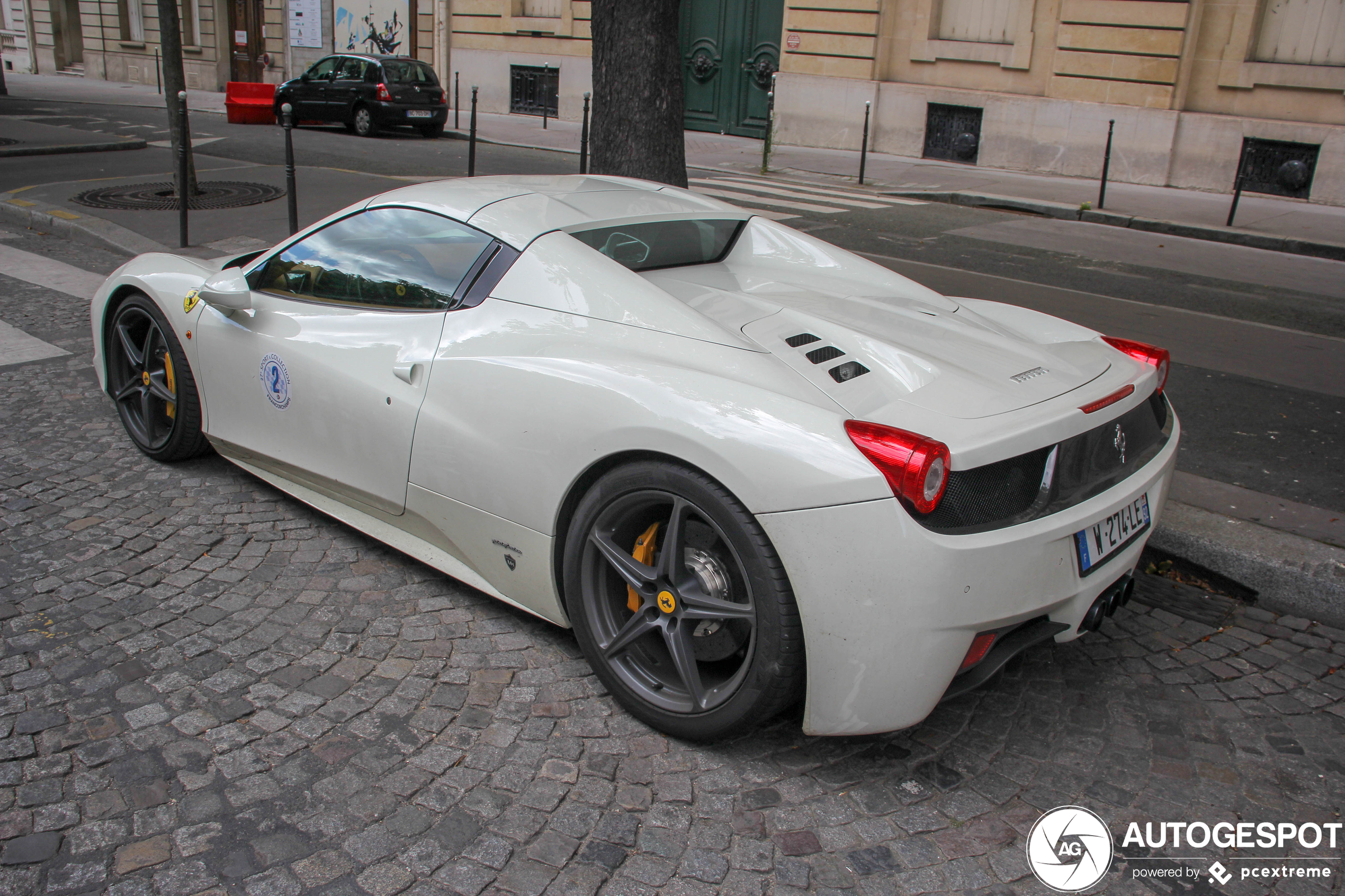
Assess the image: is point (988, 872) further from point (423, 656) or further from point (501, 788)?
point (423, 656)

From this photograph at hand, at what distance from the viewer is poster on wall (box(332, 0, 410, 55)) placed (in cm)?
2619

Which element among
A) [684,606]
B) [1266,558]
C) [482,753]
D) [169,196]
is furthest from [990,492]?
[169,196]

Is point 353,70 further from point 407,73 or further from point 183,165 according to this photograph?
point 183,165

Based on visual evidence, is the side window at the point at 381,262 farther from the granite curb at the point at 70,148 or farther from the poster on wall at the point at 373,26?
the poster on wall at the point at 373,26

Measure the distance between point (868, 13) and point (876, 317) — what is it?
17.0 m

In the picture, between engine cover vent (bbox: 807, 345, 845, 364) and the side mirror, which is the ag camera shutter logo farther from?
the side mirror

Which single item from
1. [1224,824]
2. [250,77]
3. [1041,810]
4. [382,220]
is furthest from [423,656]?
[250,77]

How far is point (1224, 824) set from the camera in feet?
8.24

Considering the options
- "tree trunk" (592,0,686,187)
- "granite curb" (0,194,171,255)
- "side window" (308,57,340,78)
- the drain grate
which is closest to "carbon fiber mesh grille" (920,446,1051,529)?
"tree trunk" (592,0,686,187)

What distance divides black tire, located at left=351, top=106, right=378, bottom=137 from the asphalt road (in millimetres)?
2538

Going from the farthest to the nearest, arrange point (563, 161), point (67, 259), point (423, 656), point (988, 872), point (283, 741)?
point (563, 161) < point (67, 259) < point (423, 656) < point (283, 741) < point (988, 872)

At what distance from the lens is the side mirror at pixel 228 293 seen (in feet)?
12.3

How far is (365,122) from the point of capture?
64.5ft

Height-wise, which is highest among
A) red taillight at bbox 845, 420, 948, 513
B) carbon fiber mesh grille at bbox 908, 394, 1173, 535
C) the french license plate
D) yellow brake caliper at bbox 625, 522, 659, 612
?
Result: red taillight at bbox 845, 420, 948, 513
